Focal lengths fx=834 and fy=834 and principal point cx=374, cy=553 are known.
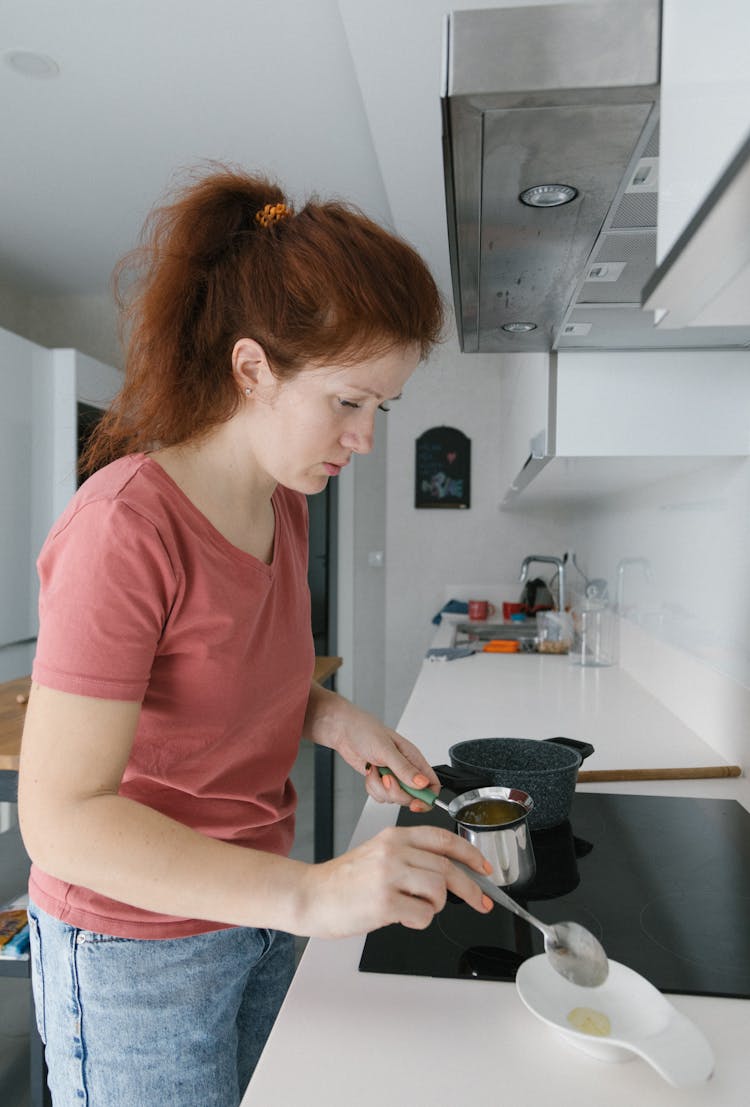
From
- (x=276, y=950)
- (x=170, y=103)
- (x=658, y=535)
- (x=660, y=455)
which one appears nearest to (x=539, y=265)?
(x=660, y=455)

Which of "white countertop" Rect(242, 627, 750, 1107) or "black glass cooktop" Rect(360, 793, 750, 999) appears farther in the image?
"black glass cooktop" Rect(360, 793, 750, 999)

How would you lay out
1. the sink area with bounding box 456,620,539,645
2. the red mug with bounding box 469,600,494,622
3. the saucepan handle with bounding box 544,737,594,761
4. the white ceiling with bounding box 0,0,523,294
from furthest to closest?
the red mug with bounding box 469,600,494,622 < the sink area with bounding box 456,620,539,645 < the white ceiling with bounding box 0,0,523,294 < the saucepan handle with bounding box 544,737,594,761

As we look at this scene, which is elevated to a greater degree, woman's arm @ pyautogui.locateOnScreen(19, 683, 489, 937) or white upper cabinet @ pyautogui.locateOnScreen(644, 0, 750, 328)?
white upper cabinet @ pyautogui.locateOnScreen(644, 0, 750, 328)

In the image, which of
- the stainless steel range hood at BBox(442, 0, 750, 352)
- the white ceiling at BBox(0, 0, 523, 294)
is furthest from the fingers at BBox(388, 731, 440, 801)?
the white ceiling at BBox(0, 0, 523, 294)

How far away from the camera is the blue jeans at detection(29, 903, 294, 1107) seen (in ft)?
2.68

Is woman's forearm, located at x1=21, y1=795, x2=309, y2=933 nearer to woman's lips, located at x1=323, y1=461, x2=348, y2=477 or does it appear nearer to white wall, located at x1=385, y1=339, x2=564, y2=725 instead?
woman's lips, located at x1=323, y1=461, x2=348, y2=477

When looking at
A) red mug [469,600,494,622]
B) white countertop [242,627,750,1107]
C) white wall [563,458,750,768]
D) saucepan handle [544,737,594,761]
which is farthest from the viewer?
red mug [469,600,494,622]

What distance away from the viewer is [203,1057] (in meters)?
0.85

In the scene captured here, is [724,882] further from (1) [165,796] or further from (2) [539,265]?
(2) [539,265]

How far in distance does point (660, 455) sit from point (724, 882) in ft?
2.72

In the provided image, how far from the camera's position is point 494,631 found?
11.5ft

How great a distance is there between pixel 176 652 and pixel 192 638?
20mm

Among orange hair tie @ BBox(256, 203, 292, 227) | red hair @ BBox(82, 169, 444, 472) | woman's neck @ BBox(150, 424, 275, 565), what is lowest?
woman's neck @ BBox(150, 424, 275, 565)

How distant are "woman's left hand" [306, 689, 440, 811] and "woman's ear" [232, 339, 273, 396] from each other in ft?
1.50
